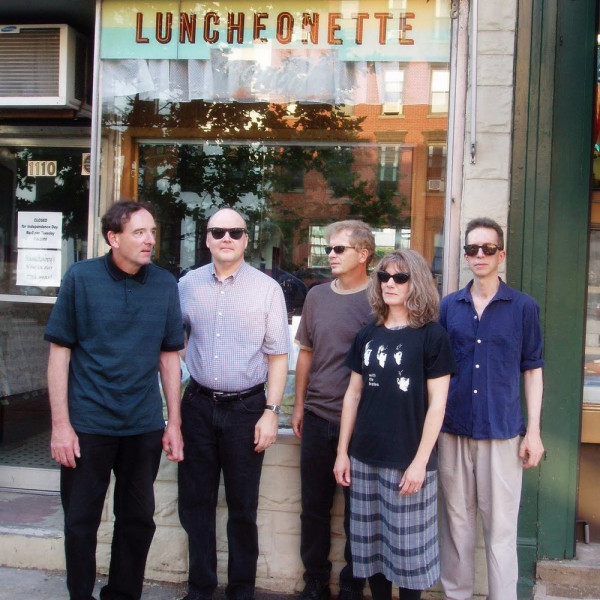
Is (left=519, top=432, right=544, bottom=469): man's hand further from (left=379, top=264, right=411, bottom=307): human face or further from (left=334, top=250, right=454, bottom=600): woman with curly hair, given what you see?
(left=379, top=264, right=411, bottom=307): human face

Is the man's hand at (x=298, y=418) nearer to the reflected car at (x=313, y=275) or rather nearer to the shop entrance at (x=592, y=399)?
the reflected car at (x=313, y=275)

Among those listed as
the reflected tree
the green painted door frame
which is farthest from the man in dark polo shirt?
the green painted door frame

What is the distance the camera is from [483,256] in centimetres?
328

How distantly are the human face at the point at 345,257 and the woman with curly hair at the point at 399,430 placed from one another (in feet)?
1.17

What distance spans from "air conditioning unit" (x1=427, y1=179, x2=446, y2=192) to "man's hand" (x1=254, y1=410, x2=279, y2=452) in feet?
5.55

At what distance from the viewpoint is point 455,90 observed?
403 cm

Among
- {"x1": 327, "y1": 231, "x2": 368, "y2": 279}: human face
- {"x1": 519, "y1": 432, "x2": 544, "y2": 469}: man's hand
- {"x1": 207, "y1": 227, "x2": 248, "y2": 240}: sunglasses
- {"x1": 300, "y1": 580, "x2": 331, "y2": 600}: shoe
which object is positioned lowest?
{"x1": 300, "y1": 580, "x2": 331, "y2": 600}: shoe

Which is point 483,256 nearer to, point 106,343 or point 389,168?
point 389,168

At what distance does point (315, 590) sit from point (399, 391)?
1426 mm

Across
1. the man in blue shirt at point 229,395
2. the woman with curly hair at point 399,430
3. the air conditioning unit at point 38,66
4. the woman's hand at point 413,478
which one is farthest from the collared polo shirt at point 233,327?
the air conditioning unit at point 38,66

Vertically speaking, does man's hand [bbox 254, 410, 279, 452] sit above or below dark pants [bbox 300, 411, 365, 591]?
above

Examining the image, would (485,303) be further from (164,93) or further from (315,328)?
(164,93)

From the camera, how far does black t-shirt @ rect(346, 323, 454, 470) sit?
3.04m

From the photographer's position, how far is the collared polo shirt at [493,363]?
326 cm
